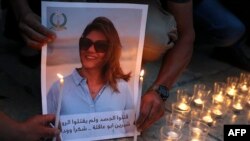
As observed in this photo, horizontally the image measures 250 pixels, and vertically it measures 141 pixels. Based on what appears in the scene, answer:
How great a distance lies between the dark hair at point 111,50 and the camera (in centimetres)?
141

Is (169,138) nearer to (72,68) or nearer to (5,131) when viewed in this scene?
(72,68)

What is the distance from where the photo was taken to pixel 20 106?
5.95ft

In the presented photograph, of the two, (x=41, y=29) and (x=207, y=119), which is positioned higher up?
(x=41, y=29)

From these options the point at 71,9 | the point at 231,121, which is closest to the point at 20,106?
the point at 71,9

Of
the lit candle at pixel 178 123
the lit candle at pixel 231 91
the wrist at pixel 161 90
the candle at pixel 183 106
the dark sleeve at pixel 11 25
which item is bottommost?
the lit candle at pixel 178 123

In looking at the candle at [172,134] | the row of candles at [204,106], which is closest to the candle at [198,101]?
the row of candles at [204,106]

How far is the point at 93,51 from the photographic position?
1425 mm

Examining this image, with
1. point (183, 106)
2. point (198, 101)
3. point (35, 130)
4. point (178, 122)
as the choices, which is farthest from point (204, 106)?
point (35, 130)

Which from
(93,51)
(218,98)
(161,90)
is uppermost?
(93,51)

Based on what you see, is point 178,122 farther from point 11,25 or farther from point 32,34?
point 11,25

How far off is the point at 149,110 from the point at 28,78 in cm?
85

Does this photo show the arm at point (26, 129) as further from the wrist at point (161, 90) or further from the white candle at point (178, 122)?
the white candle at point (178, 122)

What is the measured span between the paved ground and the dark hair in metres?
0.36

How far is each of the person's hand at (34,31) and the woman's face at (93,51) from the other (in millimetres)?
134
